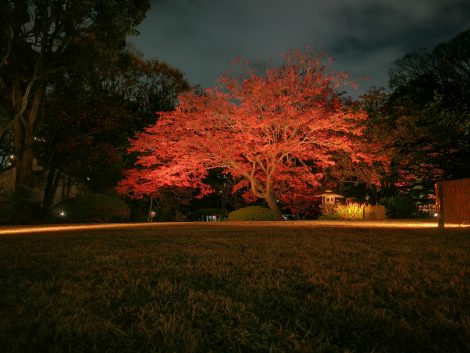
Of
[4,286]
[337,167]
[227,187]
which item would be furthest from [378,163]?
[4,286]

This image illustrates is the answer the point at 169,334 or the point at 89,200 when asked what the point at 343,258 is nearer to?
the point at 169,334

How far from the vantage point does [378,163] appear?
2108 cm

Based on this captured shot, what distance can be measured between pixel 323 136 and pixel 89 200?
12.2m

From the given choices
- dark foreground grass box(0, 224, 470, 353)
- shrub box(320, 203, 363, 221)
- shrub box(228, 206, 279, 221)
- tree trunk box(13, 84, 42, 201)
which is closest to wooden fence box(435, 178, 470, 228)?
dark foreground grass box(0, 224, 470, 353)

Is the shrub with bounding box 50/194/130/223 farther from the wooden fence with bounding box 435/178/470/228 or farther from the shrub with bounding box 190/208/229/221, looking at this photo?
the wooden fence with bounding box 435/178/470/228

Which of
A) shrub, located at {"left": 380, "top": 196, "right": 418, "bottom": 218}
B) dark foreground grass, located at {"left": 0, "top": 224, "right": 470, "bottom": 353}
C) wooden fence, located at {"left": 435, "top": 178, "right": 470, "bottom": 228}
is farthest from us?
shrub, located at {"left": 380, "top": 196, "right": 418, "bottom": 218}

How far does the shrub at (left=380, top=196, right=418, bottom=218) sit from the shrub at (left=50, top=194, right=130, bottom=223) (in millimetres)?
14525

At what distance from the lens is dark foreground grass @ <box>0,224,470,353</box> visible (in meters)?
2.20

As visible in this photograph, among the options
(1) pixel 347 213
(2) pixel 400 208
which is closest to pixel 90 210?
(1) pixel 347 213

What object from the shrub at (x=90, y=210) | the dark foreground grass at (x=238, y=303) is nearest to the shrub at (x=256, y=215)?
the shrub at (x=90, y=210)

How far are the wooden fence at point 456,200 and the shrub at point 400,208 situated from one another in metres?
10.6

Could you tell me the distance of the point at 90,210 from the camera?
19.6 m

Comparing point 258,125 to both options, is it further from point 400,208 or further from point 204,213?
point 204,213

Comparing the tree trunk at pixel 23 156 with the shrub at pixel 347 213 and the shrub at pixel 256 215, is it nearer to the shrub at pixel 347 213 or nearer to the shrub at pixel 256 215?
the shrub at pixel 256 215
